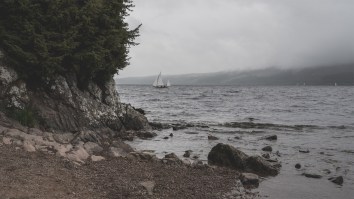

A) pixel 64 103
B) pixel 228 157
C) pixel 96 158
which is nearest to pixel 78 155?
pixel 96 158

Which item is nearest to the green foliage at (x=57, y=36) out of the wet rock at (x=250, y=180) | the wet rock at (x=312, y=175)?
the wet rock at (x=250, y=180)

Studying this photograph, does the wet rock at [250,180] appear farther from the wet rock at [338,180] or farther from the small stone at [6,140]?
the small stone at [6,140]

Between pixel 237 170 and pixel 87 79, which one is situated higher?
pixel 87 79

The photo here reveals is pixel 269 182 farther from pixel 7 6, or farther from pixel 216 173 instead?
pixel 7 6

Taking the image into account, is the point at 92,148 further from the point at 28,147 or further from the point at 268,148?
the point at 268,148

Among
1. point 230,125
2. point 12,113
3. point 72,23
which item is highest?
point 72,23

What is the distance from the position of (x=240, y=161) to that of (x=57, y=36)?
1133 cm

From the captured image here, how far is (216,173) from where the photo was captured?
1645cm

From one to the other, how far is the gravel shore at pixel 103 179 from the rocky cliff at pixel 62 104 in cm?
577

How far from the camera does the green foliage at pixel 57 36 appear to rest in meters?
19.9

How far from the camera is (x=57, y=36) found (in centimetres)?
2067

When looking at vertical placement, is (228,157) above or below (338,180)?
above

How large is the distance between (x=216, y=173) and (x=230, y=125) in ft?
72.7

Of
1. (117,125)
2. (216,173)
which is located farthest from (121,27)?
(216,173)
